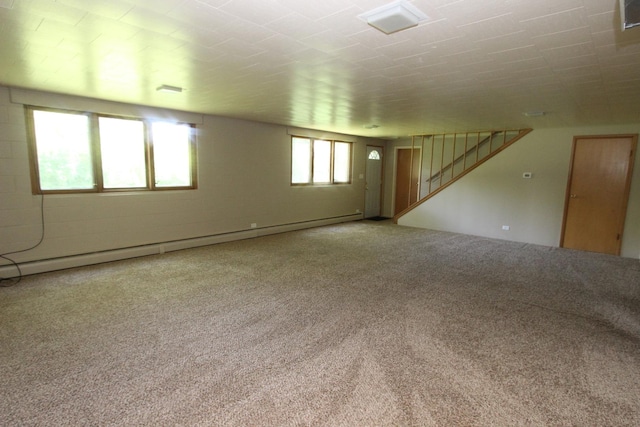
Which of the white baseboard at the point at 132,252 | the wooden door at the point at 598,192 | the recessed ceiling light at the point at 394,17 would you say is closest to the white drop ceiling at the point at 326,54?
the recessed ceiling light at the point at 394,17

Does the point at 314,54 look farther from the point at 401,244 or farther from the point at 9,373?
the point at 401,244

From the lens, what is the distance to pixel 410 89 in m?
3.74

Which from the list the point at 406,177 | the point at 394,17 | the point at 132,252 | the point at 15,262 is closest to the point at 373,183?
the point at 406,177

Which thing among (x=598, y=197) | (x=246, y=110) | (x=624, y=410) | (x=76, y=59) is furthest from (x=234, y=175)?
(x=598, y=197)

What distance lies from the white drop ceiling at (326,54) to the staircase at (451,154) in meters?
2.66

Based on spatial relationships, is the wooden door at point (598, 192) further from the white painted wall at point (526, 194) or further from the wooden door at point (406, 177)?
the wooden door at point (406, 177)

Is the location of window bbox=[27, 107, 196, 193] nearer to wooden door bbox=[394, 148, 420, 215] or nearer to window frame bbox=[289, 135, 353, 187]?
window frame bbox=[289, 135, 353, 187]

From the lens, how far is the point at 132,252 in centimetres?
512

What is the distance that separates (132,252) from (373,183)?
6753 mm

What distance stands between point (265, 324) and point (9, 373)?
5.98 ft

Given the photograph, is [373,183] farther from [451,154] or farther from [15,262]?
[15,262]

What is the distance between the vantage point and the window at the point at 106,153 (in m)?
4.30

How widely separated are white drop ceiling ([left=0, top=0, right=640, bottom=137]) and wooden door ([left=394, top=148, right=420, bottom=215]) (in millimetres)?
4499

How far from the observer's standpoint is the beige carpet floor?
76.7 inches
